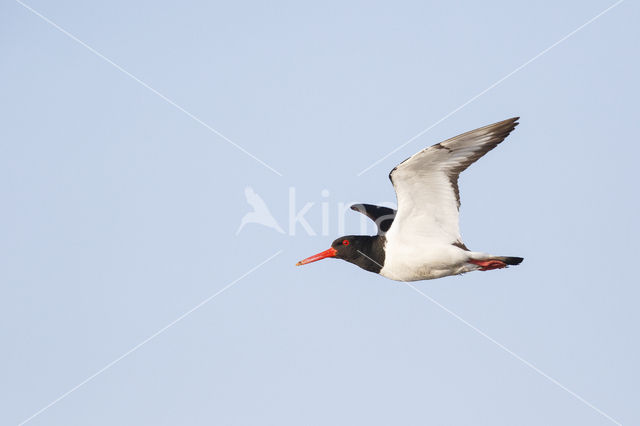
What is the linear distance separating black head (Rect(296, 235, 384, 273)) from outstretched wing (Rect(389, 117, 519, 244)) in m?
0.57

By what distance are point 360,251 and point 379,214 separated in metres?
0.77

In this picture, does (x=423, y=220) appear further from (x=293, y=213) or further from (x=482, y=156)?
(x=293, y=213)

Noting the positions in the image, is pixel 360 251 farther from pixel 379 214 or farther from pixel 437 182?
pixel 437 182

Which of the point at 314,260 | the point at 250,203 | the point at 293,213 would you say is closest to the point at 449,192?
the point at 314,260

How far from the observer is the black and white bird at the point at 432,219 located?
36.6 ft

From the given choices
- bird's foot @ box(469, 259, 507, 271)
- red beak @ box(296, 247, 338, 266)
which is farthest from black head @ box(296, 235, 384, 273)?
bird's foot @ box(469, 259, 507, 271)

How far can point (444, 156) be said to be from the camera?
11297 mm

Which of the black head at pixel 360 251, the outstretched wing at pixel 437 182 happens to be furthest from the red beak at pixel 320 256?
the outstretched wing at pixel 437 182

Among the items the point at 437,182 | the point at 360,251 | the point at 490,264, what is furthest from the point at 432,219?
the point at 360,251

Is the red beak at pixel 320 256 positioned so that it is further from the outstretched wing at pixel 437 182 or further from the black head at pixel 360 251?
the outstretched wing at pixel 437 182

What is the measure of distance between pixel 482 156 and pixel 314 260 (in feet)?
11.1

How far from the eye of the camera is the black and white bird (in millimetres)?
11148

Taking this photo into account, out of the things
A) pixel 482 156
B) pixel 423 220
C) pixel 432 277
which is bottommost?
pixel 432 277

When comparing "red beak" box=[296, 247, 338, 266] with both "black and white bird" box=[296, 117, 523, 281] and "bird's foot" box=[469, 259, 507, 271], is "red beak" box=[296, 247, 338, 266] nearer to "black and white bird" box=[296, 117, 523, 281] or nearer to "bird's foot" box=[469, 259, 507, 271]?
"black and white bird" box=[296, 117, 523, 281]
